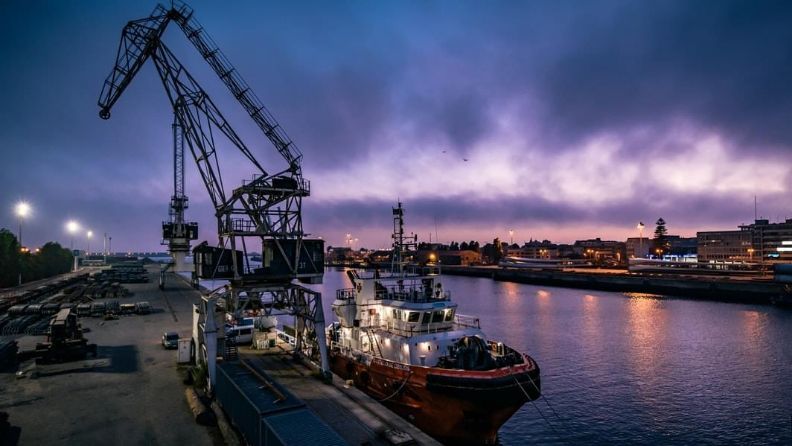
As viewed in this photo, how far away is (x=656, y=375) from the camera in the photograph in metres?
35.8

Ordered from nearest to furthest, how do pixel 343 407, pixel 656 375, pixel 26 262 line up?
1. pixel 343 407
2. pixel 656 375
3. pixel 26 262

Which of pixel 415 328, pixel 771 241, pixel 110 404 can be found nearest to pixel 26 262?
pixel 110 404

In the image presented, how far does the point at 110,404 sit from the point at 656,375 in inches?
1590

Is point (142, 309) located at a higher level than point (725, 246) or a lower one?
lower

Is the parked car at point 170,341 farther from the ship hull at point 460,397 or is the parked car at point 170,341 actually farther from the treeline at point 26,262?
the treeline at point 26,262

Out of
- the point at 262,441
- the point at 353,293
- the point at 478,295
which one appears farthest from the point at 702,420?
the point at 478,295

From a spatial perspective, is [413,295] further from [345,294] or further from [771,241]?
[771,241]

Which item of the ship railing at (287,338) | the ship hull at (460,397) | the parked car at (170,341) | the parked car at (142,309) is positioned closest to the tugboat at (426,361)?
the ship hull at (460,397)

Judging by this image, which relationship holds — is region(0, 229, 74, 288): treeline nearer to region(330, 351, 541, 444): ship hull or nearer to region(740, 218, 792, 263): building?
region(330, 351, 541, 444): ship hull

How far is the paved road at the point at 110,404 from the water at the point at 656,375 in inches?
739

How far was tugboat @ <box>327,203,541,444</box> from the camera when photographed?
70.4 ft

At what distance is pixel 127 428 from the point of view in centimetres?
1866

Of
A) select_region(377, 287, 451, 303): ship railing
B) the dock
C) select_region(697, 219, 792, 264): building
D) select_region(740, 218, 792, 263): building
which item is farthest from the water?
select_region(697, 219, 792, 264): building

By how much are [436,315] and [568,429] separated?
35.6ft
